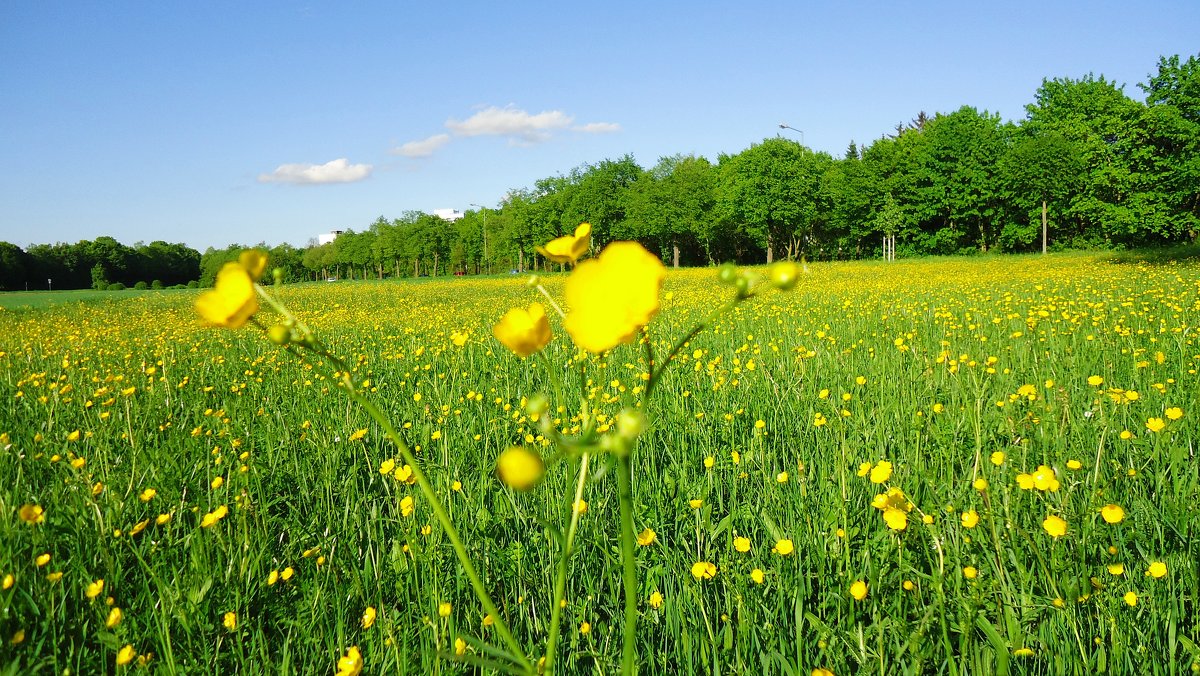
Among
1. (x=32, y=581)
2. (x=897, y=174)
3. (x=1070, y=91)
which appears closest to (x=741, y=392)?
(x=32, y=581)

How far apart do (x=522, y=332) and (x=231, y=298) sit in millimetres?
258

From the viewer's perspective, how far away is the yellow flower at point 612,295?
1.49 ft

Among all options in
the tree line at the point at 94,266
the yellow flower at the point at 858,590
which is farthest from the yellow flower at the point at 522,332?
the tree line at the point at 94,266

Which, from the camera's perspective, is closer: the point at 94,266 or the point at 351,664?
the point at 351,664

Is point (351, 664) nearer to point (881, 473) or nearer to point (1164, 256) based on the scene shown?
point (881, 473)

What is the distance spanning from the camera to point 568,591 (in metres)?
1.62

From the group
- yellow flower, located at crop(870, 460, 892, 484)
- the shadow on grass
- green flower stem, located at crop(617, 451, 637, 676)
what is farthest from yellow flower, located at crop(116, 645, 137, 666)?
the shadow on grass

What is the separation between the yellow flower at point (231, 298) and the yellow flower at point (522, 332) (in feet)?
0.72

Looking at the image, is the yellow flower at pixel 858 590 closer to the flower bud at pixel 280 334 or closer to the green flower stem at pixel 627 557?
the green flower stem at pixel 627 557

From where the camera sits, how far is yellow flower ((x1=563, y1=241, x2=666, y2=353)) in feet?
1.49

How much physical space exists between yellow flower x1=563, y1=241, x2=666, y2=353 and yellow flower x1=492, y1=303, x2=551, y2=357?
4.4 inches

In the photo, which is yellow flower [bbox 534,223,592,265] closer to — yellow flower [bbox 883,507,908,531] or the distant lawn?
yellow flower [bbox 883,507,908,531]

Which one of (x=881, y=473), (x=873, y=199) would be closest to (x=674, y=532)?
(x=881, y=473)

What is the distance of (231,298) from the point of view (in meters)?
0.56
